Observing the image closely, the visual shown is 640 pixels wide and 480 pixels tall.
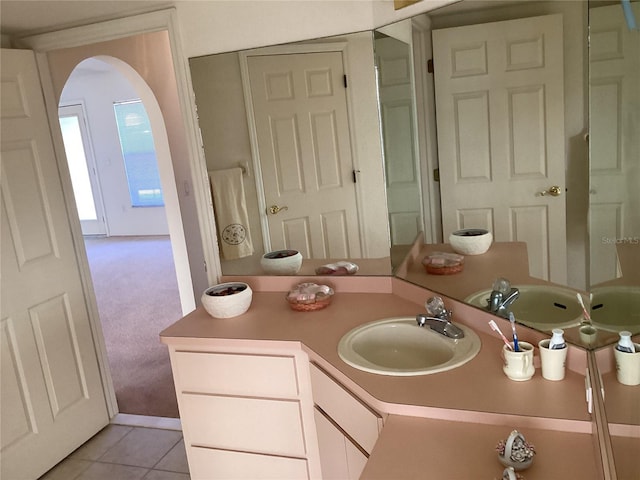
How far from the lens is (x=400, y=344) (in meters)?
1.93

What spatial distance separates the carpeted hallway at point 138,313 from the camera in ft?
10.9

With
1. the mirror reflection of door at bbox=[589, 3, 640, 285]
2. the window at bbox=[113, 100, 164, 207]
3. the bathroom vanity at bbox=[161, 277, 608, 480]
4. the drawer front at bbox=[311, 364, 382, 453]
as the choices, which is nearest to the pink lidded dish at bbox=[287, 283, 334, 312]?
the bathroom vanity at bbox=[161, 277, 608, 480]

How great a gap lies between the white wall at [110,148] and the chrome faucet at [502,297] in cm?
699

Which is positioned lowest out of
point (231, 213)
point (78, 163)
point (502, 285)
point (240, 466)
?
point (240, 466)

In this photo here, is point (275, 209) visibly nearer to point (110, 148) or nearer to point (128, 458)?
point (128, 458)

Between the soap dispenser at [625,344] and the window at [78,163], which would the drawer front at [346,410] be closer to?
the soap dispenser at [625,344]

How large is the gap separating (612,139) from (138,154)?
25.5 ft

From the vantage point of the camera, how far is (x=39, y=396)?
2580 mm

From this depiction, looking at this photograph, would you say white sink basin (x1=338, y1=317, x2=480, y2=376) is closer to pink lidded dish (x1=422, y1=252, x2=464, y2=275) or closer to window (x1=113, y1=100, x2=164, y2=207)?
pink lidded dish (x1=422, y1=252, x2=464, y2=275)

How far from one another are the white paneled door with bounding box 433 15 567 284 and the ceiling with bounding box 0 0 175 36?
135 centimetres

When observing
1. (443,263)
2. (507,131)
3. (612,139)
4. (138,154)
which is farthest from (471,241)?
(138,154)

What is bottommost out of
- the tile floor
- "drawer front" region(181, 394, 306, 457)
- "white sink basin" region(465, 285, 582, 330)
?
the tile floor

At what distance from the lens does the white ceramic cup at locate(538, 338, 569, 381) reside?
141cm

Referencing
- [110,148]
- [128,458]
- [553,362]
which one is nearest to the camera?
[553,362]
